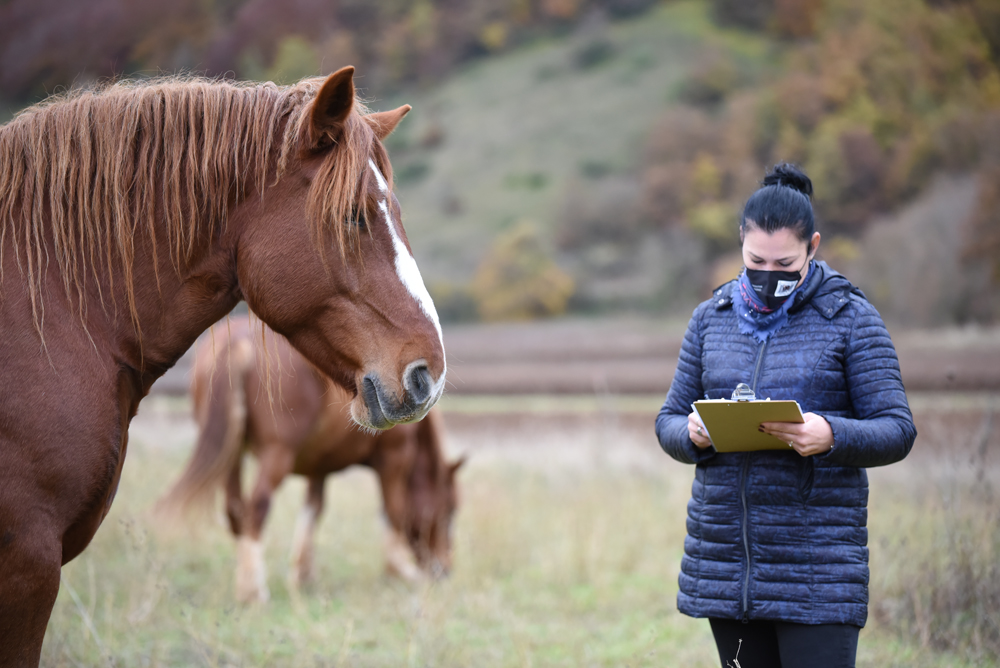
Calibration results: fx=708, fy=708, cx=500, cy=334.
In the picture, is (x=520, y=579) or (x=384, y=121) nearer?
(x=384, y=121)

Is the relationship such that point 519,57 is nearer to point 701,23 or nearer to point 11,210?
point 701,23

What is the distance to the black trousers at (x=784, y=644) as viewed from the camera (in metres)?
2.02

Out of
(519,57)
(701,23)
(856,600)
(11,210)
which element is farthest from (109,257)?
(701,23)

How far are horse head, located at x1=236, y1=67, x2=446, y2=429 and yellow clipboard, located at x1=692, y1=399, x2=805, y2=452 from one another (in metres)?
0.77

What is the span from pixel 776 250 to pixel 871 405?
523mm

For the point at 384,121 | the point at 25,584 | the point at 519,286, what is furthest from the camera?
the point at 519,286

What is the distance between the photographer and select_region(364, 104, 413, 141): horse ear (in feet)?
7.63

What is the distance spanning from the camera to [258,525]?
545cm

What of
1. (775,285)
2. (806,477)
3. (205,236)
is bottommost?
(806,477)

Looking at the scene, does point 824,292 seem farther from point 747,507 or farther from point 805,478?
point 747,507

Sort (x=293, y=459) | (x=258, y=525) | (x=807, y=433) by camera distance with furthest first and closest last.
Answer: (x=293, y=459) < (x=258, y=525) < (x=807, y=433)

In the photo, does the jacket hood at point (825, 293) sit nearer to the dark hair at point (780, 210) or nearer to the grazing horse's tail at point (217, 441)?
the dark hair at point (780, 210)

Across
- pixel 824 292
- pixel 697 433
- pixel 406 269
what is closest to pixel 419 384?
pixel 406 269

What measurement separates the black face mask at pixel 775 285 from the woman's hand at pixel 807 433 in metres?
0.37
